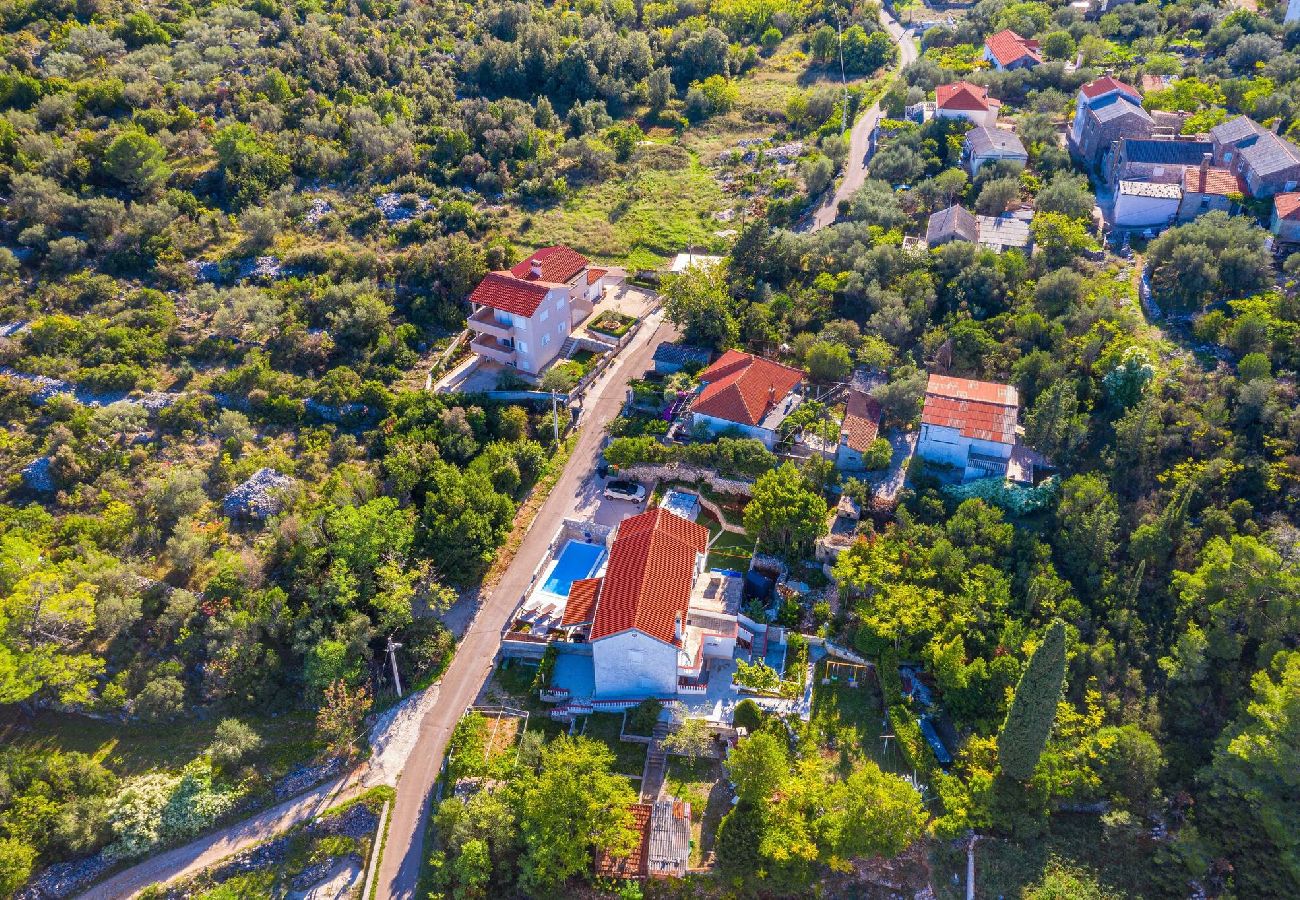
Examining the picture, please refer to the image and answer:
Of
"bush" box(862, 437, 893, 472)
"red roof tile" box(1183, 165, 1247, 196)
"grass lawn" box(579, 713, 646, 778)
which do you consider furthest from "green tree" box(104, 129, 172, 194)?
"red roof tile" box(1183, 165, 1247, 196)

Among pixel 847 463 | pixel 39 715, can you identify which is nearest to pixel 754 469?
pixel 847 463

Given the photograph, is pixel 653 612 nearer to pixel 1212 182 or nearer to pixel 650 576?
pixel 650 576

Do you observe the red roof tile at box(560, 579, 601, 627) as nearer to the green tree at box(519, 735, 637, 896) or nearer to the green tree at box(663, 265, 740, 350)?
the green tree at box(519, 735, 637, 896)

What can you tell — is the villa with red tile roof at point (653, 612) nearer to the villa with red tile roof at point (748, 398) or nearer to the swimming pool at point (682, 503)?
the swimming pool at point (682, 503)

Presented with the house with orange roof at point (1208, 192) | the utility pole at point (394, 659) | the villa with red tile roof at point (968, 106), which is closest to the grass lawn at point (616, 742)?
the utility pole at point (394, 659)

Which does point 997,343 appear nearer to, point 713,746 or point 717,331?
point 717,331

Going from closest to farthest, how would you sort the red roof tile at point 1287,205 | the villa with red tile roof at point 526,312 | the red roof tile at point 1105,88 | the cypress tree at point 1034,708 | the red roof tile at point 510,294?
the cypress tree at point 1034,708
the red roof tile at point 1287,205
the red roof tile at point 510,294
the villa with red tile roof at point 526,312
the red roof tile at point 1105,88

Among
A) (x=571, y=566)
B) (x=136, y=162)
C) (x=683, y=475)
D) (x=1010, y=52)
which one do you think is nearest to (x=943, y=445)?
(x=683, y=475)
